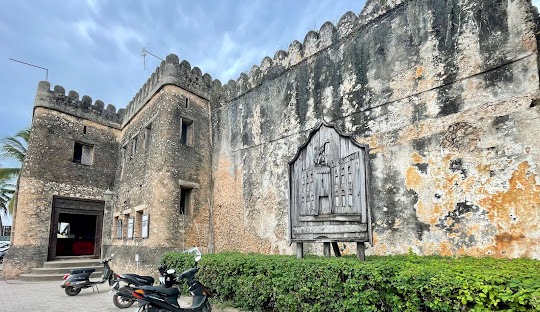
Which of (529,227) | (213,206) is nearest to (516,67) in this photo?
(529,227)

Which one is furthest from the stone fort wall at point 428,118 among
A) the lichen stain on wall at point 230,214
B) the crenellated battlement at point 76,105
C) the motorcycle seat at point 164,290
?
the crenellated battlement at point 76,105

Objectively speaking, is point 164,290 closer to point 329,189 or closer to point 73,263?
point 329,189

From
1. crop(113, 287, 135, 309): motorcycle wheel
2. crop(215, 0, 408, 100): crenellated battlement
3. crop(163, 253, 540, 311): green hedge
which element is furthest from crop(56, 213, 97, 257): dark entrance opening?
crop(163, 253, 540, 311): green hedge

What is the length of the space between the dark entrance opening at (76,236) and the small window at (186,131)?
712 cm

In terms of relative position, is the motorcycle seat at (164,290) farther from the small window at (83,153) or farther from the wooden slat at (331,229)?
the small window at (83,153)

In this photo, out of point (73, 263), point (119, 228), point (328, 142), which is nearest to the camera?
point (328, 142)

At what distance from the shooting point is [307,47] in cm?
851

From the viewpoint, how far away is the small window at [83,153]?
13273 mm

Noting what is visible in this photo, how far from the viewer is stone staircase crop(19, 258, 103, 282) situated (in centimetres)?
1072

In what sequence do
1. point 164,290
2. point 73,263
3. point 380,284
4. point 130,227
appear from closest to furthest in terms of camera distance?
1. point 380,284
2. point 164,290
3. point 130,227
4. point 73,263

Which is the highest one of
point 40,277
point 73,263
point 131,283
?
point 131,283

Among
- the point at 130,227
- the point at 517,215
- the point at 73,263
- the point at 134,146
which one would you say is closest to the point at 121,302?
the point at 130,227

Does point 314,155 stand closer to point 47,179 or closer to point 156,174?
point 156,174

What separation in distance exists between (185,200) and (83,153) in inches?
244
